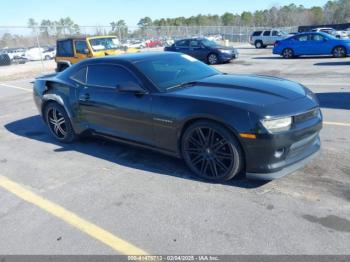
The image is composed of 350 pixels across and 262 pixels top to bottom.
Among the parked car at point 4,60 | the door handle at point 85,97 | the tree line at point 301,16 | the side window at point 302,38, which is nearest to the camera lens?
the door handle at point 85,97

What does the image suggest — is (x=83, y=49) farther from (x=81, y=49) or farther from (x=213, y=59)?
(x=213, y=59)

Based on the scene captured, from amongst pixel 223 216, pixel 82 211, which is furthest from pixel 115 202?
pixel 223 216

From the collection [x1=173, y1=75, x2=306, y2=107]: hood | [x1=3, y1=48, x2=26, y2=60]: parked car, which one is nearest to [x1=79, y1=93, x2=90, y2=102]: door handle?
[x1=173, y1=75, x2=306, y2=107]: hood

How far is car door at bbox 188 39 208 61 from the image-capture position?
19.2m

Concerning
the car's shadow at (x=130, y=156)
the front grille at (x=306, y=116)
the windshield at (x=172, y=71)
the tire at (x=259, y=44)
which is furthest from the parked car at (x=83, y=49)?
the tire at (x=259, y=44)

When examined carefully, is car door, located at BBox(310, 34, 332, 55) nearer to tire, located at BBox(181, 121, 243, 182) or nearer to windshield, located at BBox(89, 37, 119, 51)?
windshield, located at BBox(89, 37, 119, 51)

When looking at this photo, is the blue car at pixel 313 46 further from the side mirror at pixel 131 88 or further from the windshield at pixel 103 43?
the side mirror at pixel 131 88

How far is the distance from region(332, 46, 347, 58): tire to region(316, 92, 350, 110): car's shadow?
35.6ft

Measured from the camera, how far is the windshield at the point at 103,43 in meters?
14.2

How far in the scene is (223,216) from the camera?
138 inches

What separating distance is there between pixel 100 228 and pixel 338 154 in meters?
3.20

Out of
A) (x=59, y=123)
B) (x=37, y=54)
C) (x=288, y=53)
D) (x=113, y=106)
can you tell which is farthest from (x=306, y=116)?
(x=37, y=54)

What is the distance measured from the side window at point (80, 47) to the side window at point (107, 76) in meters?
9.11

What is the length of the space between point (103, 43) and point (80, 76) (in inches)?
370
